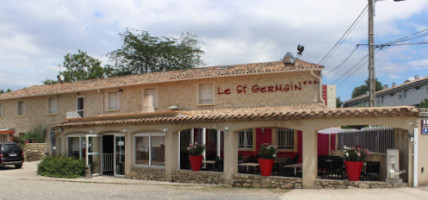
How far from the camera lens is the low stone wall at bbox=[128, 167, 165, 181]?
52.0ft

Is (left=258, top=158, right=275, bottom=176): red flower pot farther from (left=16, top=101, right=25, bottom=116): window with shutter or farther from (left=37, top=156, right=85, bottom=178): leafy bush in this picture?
(left=16, top=101, right=25, bottom=116): window with shutter

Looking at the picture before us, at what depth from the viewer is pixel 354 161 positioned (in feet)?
38.3

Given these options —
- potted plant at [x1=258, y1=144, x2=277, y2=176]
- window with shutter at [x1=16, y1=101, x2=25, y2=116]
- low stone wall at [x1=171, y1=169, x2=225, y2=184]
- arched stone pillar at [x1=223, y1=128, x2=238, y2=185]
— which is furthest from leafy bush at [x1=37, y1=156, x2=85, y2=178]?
window with shutter at [x1=16, y1=101, x2=25, y2=116]

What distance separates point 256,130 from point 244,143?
3.31 ft

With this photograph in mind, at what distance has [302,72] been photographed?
57.1 ft

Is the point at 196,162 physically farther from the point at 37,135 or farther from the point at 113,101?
the point at 37,135

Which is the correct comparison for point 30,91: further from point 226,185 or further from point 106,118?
point 226,185

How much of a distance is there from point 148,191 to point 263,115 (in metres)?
4.78

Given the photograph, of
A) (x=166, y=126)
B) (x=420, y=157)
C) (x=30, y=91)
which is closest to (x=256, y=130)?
(x=166, y=126)

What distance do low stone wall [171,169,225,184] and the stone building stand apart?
0.04 m

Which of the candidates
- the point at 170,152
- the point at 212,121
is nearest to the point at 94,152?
the point at 170,152

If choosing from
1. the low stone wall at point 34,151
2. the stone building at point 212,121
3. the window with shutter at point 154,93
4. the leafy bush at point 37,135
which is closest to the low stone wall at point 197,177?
the stone building at point 212,121

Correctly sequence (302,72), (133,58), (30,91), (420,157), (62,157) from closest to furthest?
(420,157) → (302,72) → (62,157) → (30,91) → (133,58)

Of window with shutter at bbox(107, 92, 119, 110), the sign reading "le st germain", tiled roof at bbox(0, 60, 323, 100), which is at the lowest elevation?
window with shutter at bbox(107, 92, 119, 110)
